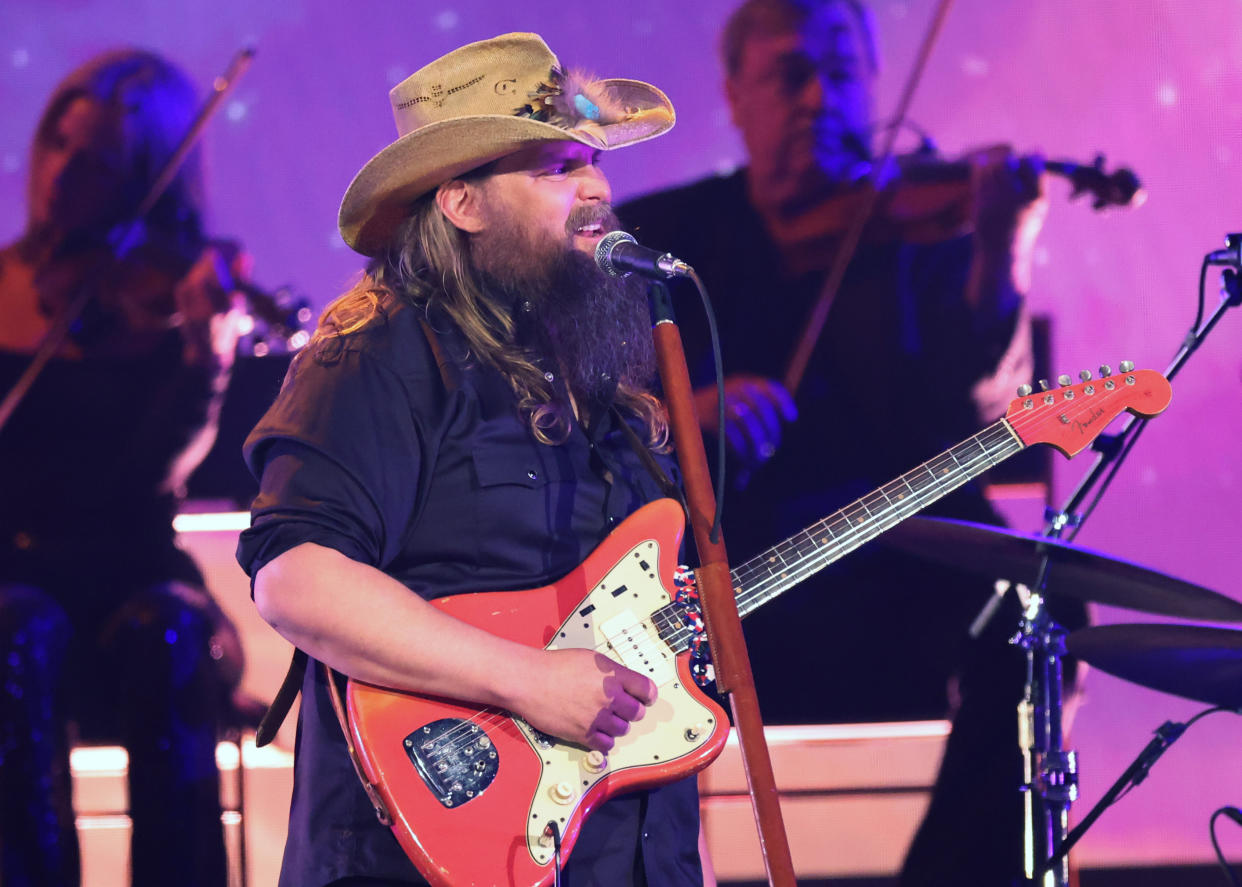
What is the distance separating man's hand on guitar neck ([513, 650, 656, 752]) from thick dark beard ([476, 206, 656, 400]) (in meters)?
0.55

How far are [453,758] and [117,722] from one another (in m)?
2.42

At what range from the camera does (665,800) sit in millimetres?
1896

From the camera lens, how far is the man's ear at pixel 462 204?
6.93 ft

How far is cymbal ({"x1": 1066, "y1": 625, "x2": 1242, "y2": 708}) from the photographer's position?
8.18 feet

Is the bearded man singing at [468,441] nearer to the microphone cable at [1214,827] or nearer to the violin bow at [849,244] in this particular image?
the violin bow at [849,244]

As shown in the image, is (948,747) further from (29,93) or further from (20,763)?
(29,93)

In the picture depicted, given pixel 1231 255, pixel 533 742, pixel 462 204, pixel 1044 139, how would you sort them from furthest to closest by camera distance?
pixel 1044 139 < pixel 1231 255 < pixel 462 204 < pixel 533 742

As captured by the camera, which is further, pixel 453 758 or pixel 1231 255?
pixel 1231 255

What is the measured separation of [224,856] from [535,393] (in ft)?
8.17

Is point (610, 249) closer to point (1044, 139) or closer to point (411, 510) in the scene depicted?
point (411, 510)

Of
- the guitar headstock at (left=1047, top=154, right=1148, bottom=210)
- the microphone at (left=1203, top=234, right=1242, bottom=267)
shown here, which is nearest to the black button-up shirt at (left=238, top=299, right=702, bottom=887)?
the microphone at (left=1203, top=234, right=1242, bottom=267)

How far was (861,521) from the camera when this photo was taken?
6.77 feet

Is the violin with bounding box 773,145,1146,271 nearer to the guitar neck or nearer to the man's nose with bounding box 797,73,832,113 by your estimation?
the man's nose with bounding box 797,73,832,113

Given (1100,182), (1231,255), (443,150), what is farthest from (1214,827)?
(443,150)
